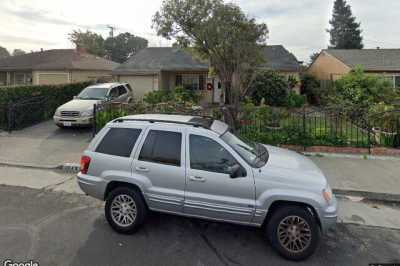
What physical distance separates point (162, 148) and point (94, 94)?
977 centimetres

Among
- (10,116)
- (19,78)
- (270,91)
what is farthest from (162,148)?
(19,78)

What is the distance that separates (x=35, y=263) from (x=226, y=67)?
9239 mm

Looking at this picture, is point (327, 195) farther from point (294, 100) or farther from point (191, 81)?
point (191, 81)

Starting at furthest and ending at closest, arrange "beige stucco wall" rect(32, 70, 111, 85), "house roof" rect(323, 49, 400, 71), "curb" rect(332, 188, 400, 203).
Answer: "beige stucco wall" rect(32, 70, 111, 85) → "house roof" rect(323, 49, 400, 71) → "curb" rect(332, 188, 400, 203)

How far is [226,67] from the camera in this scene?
11078 millimetres

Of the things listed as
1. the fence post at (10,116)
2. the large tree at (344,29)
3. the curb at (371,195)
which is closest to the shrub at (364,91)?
the curb at (371,195)

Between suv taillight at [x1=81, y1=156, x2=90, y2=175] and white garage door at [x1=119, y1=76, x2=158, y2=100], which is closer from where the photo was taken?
suv taillight at [x1=81, y1=156, x2=90, y2=175]

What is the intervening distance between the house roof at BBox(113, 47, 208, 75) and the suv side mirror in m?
14.9

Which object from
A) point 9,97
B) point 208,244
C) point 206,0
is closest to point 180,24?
point 206,0

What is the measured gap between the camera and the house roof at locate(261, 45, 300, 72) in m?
18.3

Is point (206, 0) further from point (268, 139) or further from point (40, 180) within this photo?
point (40, 180)

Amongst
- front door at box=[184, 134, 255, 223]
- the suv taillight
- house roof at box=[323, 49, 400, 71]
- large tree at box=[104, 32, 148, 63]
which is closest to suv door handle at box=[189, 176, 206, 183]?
front door at box=[184, 134, 255, 223]

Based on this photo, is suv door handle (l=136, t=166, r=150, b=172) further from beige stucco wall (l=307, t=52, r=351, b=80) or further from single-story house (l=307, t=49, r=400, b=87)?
beige stucco wall (l=307, t=52, r=351, b=80)

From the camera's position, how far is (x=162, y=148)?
13.5 ft
